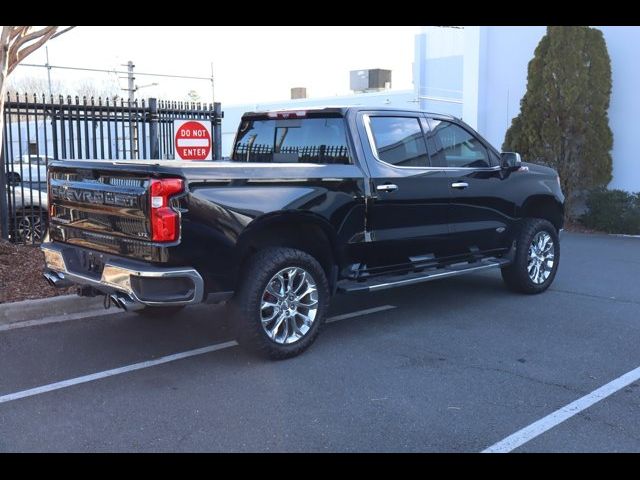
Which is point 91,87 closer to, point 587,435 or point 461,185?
point 461,185

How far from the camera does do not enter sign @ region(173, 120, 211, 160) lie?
10.1 metres

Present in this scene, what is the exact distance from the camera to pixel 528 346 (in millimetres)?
5695

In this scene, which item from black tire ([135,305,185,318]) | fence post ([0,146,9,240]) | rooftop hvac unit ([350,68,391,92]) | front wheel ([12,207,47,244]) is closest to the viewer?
black tire ([135,305,185,318])

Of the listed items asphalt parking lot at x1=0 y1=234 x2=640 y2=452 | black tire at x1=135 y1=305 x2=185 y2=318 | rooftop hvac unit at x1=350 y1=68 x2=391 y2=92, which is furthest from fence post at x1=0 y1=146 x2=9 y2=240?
rooftop hvac unit at x1=350 y1=68 x2=391 y2=92

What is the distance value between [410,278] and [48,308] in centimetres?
355

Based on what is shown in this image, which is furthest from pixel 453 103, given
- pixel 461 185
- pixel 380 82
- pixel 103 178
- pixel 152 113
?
pixel 103 178

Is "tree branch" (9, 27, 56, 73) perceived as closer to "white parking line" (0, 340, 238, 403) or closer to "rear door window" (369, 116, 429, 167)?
"rear door window" (369, 116, 429, 167)

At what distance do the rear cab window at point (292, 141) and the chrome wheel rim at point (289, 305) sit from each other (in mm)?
1232

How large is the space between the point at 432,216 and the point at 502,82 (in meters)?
10.3

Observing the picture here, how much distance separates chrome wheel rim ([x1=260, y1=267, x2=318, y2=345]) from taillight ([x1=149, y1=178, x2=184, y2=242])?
94 centimetres

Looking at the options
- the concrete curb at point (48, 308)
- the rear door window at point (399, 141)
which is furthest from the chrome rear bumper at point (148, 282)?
the rear door window at point (399, 141)

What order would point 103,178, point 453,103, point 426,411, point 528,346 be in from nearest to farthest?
point 426,411 → point 103,178 → point 528,346 → point 453,103

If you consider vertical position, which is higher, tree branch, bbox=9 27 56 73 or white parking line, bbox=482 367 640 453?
tree branch, bbox=9 27 56 73
